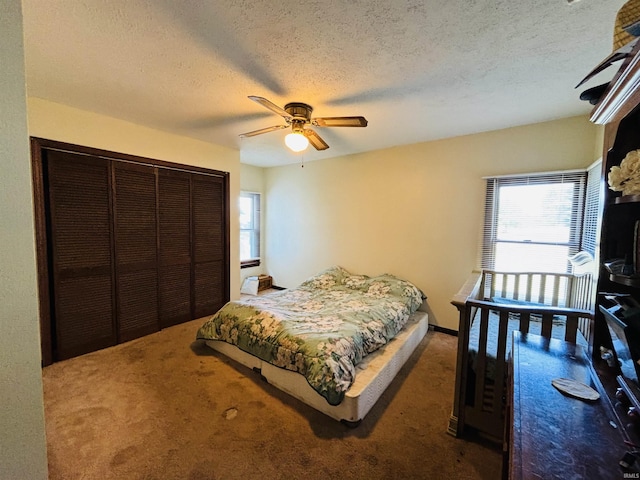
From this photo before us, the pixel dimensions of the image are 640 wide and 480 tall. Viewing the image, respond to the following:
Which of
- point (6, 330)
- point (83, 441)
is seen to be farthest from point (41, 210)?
point (6, 330)

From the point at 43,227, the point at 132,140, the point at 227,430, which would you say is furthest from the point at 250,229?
the point at 227,430

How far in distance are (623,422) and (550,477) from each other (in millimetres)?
428

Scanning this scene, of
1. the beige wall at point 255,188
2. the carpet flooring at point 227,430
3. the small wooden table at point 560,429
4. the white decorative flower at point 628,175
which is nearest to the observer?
the small wooden table at point 560,429

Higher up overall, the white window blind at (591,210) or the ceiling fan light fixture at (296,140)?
the ceiling fan light fixture at (296,140)

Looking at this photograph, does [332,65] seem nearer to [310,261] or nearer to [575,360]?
[575,360]

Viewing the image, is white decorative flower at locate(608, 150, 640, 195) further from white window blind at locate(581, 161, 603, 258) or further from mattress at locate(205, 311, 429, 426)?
mattress at locate(205, 311, 429, 426)

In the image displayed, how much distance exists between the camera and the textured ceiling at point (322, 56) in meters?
1.36

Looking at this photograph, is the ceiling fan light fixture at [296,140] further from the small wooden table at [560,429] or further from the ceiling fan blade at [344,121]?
the small wooden table at [560,429]

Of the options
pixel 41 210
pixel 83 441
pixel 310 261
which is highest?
pixel 41 210

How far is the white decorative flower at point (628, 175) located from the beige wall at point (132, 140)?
3.85m

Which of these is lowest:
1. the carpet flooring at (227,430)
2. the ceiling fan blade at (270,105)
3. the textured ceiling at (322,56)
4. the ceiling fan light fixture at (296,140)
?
the carpet flooring at (227,430)

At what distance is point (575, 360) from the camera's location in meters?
1.25

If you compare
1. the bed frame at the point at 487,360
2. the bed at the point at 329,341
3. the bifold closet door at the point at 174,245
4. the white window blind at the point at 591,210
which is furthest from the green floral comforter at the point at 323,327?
the white window blind at the point at 591,210

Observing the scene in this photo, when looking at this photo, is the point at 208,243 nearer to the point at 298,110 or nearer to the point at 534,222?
the point at 298,110
